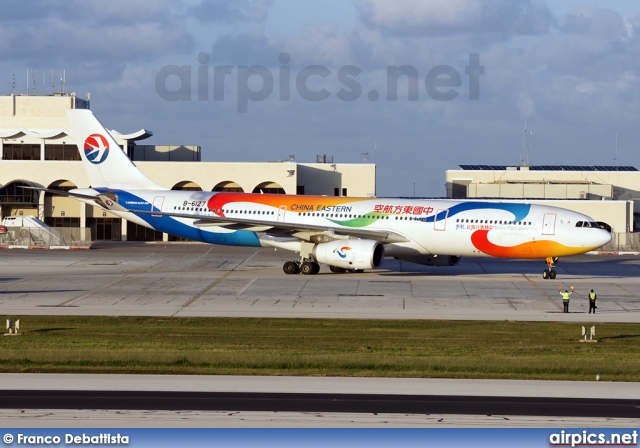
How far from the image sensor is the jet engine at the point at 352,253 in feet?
168

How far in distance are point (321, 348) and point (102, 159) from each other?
119 feet

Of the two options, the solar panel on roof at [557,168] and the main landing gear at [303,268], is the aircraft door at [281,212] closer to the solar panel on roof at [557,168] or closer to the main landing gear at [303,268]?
the main landing gear at [303,268]

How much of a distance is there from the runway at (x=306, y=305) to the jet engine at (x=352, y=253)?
3.35 ft

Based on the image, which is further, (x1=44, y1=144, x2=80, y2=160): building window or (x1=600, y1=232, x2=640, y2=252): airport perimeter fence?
(x1=44, y1=144, x2=80, y2=160): building window

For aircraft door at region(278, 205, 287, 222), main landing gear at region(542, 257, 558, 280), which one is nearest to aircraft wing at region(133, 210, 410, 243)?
aircraft door at region(278, 205, 287, 222)

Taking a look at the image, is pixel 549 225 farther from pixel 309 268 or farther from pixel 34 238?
pixel 34 238

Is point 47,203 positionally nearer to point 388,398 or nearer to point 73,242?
point 73,242

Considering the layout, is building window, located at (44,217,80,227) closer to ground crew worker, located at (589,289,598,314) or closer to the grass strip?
the grass strip

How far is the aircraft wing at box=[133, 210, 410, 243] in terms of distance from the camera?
53.5 meters

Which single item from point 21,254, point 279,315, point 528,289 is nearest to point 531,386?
point 279,315

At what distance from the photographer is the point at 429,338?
32875 millimetres

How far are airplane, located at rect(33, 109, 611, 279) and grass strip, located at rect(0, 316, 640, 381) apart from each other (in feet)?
54.0

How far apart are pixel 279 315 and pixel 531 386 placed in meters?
15.3

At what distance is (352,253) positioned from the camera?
51500mm
